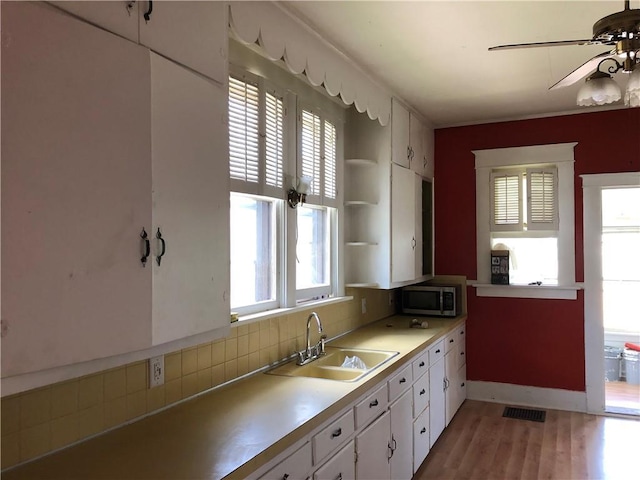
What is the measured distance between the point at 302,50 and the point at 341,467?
6.61ft

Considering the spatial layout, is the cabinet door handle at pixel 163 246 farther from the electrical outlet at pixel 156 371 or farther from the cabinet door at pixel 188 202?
the electrical outlet at pixel 156 371

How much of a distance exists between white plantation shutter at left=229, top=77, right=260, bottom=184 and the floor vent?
328 cm

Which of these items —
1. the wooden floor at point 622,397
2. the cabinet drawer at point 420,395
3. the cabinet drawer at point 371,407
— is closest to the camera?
the cabinet drawer at point 371,407

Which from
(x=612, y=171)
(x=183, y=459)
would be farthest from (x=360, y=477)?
(x=612, y=171)

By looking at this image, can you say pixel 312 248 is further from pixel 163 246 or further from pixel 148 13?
pixel 148 13

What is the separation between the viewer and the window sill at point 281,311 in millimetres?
2484

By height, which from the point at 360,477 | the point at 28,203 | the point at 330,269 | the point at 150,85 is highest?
the point at 150,85

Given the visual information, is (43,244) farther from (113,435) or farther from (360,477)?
(360,477)

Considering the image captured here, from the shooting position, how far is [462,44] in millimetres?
2887

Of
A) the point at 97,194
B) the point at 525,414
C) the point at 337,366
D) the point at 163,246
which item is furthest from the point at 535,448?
the point at 97,194

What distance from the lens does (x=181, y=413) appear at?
1983mm

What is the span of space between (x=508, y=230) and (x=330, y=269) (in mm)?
2041

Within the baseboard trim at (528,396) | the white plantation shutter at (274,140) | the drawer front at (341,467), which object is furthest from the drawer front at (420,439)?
the white plantation shutter at (274,140)

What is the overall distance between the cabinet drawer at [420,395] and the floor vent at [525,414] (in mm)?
1334
